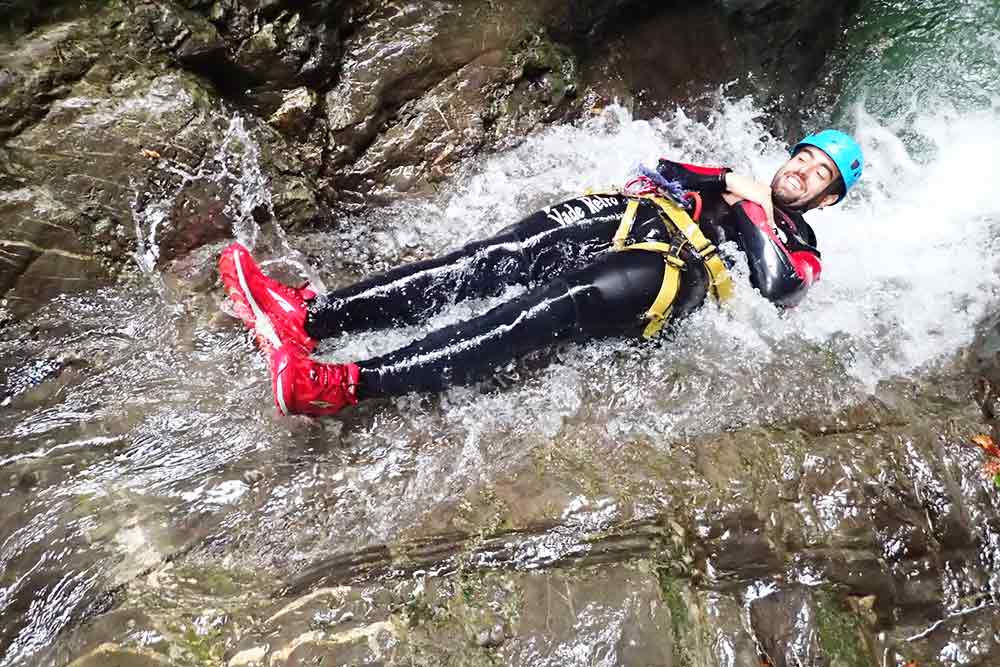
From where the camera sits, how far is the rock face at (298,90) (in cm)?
402

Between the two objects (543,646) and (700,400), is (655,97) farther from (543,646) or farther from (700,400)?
(543,646)

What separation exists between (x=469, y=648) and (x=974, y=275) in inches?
191

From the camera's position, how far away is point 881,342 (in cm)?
464

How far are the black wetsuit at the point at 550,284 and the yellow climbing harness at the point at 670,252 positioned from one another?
0.04 metres

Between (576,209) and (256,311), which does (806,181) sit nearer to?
(576,209)

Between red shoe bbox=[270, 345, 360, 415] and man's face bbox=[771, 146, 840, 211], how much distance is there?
2983 mm

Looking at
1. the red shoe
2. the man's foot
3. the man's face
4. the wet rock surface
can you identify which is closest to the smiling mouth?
the man's face

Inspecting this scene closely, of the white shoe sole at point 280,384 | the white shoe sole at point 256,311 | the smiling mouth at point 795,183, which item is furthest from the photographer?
the smiling mouth at point 795,183

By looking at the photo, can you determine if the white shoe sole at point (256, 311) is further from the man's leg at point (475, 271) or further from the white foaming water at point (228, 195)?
the white foaming water at point (228, 195)

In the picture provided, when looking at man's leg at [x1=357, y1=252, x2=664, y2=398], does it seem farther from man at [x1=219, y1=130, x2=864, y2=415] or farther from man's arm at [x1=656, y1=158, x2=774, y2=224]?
man's arm at [x1=656, y1=158, x2=774, y2=224]

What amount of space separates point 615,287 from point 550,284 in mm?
374

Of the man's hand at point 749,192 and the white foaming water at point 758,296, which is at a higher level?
the man's hand at point 749,192

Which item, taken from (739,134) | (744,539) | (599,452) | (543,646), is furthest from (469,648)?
(739,134)

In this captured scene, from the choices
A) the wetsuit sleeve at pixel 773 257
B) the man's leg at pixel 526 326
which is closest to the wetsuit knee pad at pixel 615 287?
the man's leg at pixel 526 326
